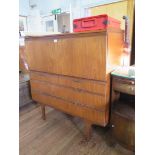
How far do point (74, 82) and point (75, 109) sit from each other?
1.07 ft

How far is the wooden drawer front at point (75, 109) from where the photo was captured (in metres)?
1.59

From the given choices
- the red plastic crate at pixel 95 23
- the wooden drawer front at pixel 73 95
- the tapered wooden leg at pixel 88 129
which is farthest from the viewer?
the tapered wooden leg at pixel 88 129

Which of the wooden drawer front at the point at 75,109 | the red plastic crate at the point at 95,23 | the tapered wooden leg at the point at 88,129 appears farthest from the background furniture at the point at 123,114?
the red plastic crate at the point at 95,23

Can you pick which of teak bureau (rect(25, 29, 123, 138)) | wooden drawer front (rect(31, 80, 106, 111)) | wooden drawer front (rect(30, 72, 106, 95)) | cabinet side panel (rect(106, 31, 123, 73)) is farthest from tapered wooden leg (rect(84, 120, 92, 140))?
cabinet side panel (rect(106, 31, 123, 73))

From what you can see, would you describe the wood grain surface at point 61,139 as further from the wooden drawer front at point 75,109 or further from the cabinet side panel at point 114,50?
the cabinet side panel at point 114,50

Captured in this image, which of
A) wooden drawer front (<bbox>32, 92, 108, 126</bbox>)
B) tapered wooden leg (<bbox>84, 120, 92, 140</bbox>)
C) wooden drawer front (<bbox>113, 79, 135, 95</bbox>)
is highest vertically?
wooden drawer front (<bbox>113, 79, 135, 95</bbox>)

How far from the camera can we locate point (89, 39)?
4.76ft

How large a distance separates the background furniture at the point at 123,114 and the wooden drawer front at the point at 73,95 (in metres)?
0.18

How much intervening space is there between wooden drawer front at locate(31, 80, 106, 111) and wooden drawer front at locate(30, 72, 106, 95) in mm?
46

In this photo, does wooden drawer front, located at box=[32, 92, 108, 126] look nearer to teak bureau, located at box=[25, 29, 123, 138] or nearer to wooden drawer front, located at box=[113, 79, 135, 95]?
teak bureau, located at box=[25, 29, 123, 138]

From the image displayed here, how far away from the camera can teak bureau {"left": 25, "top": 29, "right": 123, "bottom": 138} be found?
57.2 inches

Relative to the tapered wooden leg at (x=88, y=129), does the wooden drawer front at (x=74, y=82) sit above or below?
above
